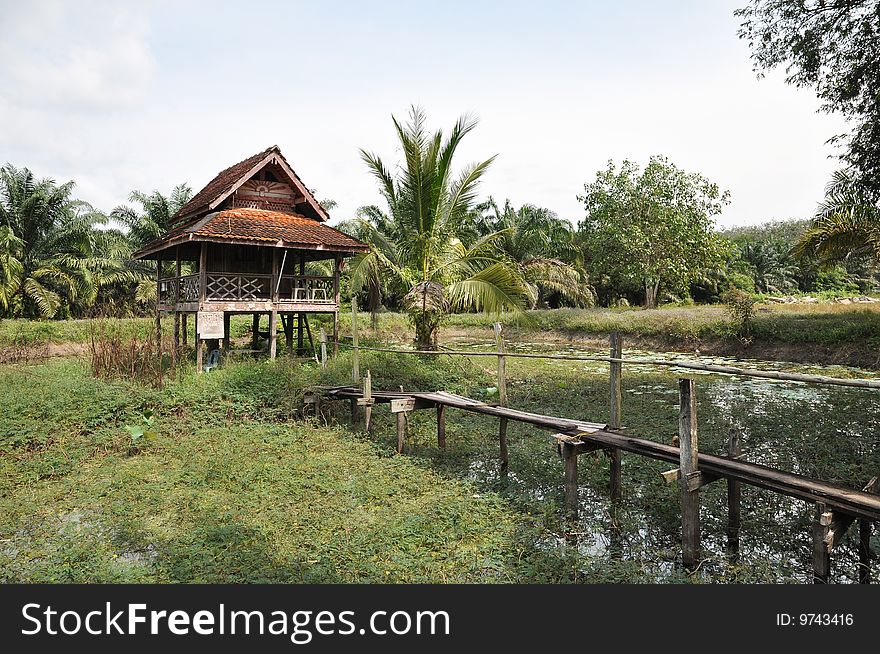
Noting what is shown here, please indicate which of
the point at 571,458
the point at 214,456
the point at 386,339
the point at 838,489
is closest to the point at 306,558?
the point at 571,458

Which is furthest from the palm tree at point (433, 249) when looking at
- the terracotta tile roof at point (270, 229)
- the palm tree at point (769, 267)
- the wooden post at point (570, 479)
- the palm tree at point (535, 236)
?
the palm tree at point (769, 267)

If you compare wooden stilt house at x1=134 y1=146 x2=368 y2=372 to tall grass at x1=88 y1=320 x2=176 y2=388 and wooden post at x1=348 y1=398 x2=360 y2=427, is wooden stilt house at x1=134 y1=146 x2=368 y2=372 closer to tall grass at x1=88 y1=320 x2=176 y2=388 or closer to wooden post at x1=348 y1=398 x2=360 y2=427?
tall grass at x1=88 y1=320 x2=176 y2=388

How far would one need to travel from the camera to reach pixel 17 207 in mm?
22672

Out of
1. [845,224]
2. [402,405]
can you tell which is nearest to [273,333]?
[402,405]

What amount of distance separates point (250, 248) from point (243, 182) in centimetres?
169

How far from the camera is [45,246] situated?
2308 centimetres

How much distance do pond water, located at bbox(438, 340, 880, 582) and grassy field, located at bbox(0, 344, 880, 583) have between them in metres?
0.03

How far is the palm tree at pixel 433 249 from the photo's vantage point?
1197cm

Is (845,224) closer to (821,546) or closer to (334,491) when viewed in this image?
(821,546)

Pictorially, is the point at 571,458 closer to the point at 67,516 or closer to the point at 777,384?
the point at 67,516

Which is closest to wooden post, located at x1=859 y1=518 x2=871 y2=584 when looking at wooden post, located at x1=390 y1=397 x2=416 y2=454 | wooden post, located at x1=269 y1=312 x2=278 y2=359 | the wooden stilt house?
wooden post, located at x1=390 y1=397 x2=416 y2=454

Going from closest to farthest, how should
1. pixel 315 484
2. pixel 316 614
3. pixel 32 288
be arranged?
pixel 316 614, pixel 315 484, pixel 32 288

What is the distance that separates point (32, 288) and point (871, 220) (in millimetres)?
25793

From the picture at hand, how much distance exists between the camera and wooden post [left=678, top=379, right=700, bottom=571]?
15.2 ft
